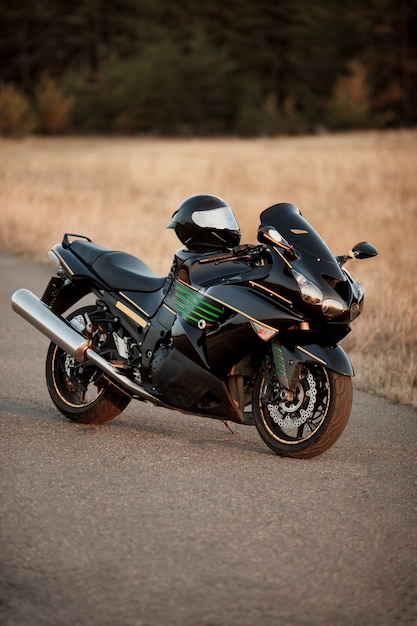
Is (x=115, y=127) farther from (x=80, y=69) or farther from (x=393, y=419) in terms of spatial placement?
(x=393, y=419)

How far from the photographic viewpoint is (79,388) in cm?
623

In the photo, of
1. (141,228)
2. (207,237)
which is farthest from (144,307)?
(141,228)

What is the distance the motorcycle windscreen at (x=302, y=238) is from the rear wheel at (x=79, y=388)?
1.41 meters

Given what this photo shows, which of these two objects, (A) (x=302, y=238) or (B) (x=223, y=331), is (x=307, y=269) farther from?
(B) (x=223, y=331)

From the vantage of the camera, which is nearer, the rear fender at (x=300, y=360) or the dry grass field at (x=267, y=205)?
the rear fender at (x=300, y=360)

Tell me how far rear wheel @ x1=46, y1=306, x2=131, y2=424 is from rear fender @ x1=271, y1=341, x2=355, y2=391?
124 centimetres

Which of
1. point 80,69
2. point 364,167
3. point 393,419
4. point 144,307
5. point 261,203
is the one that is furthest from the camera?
point 80,69

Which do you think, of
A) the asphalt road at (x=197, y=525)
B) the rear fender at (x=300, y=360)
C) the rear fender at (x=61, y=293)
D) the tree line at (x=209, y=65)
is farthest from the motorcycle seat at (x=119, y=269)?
the tree line at (x=209, y=65)

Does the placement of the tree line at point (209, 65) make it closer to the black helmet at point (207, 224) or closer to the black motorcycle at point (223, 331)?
the black motorcycle at point (223, 331)

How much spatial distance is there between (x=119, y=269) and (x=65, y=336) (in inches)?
20.7

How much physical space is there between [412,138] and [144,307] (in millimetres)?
38268

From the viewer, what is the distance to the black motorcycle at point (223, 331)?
514cm

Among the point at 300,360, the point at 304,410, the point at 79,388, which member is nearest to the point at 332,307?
the point at 300,360

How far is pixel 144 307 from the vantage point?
19.5 feet
